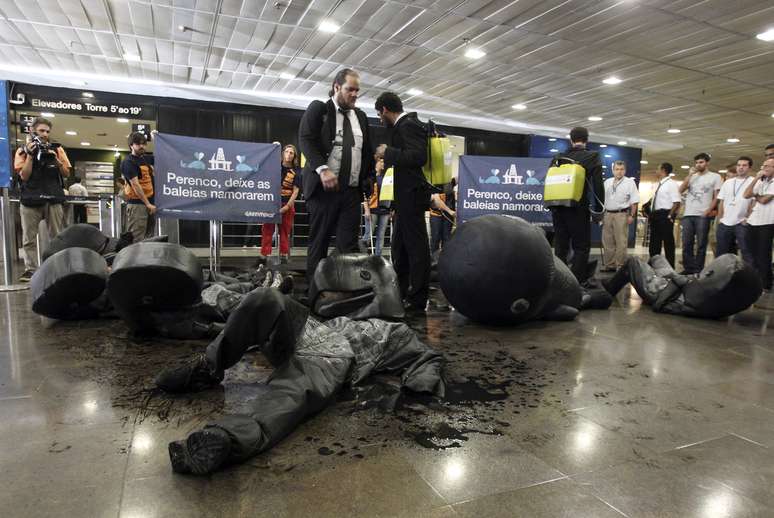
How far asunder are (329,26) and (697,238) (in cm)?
672

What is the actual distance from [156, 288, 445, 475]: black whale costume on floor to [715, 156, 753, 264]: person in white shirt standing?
6.11 metres

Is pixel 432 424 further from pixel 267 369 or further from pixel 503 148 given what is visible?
pixel 503 148

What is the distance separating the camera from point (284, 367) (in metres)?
1.83

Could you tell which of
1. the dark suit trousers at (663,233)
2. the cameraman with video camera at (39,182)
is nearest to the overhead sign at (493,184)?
the dark suit trousers at (663,233)

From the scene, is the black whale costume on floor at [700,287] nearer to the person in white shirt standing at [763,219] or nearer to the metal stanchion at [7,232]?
the person in white shirt standing at [763,219]

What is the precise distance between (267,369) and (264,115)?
11.9 m

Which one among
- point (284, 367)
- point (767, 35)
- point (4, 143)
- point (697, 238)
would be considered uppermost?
point (767, 35)

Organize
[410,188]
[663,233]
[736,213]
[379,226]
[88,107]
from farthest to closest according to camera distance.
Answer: [88,107] < [379,226] < [663,233] < [736,213] < [410,188]

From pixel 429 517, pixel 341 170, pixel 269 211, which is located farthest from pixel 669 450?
pixel 269 211

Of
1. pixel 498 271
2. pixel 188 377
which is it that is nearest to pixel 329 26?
pixel 498 271

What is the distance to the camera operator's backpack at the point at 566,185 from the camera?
15.4 ft

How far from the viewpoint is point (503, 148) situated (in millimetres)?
16109

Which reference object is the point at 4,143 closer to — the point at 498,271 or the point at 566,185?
the point at 498,271

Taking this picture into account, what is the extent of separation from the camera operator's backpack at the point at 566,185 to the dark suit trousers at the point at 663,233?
11.5ft
